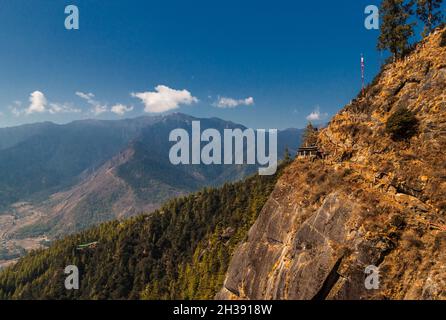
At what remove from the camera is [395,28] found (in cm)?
6219

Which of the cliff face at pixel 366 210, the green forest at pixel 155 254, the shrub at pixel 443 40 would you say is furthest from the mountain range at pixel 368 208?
the green forest at pixel 155 254

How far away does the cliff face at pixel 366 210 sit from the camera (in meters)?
35.2

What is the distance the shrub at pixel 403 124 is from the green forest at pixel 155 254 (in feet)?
225

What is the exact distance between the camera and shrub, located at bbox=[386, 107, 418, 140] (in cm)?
4484

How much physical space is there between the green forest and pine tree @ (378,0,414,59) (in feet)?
197

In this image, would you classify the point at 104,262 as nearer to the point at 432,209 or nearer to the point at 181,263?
the point at 181,263

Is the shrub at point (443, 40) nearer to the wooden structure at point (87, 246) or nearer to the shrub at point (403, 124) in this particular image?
the shrub at point (403, 124)

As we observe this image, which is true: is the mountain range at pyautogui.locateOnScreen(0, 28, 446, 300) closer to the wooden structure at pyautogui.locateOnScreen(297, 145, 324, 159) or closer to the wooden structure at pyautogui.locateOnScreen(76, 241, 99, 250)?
the wooden structure at pyautogui.locateOnScreen(297, 145, 324, 159)

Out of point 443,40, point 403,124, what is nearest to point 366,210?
point 403,124

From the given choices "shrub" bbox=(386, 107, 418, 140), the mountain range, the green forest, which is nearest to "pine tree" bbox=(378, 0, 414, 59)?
the mountain range

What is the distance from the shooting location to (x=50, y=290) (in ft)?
546

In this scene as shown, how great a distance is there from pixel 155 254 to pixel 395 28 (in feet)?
470

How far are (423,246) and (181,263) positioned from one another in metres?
121
